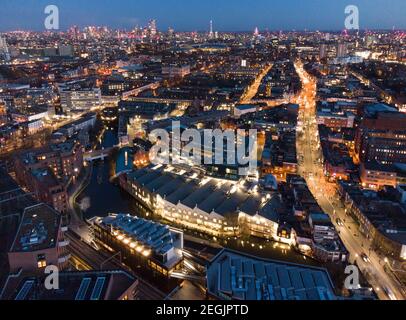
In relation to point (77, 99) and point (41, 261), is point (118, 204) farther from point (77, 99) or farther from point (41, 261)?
point (77, 99)

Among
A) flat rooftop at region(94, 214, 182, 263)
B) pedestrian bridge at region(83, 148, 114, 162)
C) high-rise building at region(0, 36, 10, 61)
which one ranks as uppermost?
high-rise building at region(0, 36, 10, 61)

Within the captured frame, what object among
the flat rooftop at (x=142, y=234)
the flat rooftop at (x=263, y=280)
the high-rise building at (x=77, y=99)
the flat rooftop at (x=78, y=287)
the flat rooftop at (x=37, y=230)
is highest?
the high-rise building at (x=77, y=99)

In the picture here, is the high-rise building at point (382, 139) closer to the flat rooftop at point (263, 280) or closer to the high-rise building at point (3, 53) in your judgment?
the flat rooftop at point (263, 280)

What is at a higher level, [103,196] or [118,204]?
[103,196]

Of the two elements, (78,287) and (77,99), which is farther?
(77,99)

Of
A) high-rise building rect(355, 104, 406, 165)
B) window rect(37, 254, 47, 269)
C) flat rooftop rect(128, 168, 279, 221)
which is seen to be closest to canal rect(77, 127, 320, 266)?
flat rooftop rect(128, 168, 279, 221)

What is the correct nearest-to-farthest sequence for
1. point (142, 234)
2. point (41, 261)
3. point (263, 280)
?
point (41, 261) < point (263, 280) < point (142, 234)

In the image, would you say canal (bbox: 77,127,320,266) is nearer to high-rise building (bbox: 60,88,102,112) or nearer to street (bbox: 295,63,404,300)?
street (bbox: 295,63,404,300)

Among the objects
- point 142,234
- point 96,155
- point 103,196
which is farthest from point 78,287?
point 96,155

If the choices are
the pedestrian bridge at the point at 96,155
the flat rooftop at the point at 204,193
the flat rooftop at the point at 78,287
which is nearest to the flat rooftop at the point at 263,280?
the flat rooftop at the point at 78,287

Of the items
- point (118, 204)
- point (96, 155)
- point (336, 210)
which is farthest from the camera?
point (96, 155)

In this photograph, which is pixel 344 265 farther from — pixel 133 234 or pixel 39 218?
pixel 39 218

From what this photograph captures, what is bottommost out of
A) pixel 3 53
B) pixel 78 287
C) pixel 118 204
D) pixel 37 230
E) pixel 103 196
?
pixel 118 204
